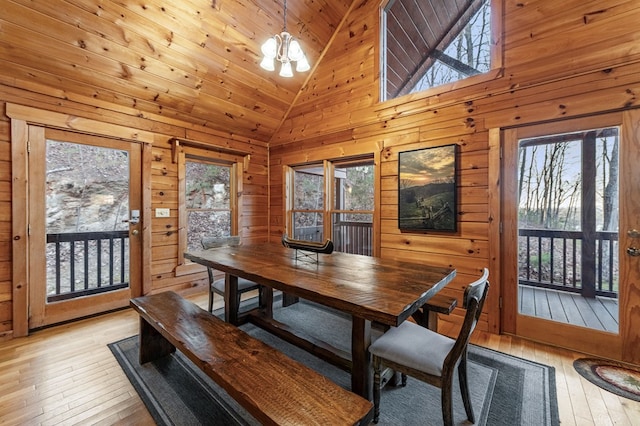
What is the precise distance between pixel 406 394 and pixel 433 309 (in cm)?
59

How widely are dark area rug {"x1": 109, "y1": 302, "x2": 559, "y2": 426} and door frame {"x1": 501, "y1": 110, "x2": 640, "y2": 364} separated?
0.49 meters

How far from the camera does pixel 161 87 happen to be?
317 cm

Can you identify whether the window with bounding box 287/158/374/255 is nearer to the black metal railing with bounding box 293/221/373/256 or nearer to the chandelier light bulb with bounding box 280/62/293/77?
the black metal railing with bounding box 293/221/373/256

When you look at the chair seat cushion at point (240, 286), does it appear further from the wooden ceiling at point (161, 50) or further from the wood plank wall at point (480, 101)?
the wooden ceiling at point (161, 50)

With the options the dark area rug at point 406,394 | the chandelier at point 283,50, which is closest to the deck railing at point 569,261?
the dark area rug at point 406,394

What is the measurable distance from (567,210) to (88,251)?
4.95m

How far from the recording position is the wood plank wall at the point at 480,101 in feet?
7.10

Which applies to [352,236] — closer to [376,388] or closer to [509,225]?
[509,225]

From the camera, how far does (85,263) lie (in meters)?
3.06

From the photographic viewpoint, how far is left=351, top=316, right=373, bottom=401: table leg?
5.00 ft

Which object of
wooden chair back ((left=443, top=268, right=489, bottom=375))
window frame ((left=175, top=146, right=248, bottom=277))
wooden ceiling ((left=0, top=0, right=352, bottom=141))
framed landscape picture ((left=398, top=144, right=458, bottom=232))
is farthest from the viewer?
window frame ((left=175, top=146, right=248, bottom=277))

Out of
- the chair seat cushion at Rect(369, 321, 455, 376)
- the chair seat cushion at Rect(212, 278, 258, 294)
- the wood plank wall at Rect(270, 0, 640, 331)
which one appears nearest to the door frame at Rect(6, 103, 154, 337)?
the chair seat cushion at Rect(212, 278, 258, 294)

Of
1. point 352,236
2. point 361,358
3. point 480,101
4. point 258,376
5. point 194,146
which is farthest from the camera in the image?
point 352,236

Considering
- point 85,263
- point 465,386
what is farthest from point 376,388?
point 85,263
